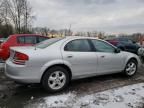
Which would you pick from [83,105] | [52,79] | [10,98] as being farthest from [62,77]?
[10,98]

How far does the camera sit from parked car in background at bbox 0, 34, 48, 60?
24.7 ft

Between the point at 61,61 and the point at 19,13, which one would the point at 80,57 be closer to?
the point at 61,61

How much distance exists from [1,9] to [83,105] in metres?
39.1

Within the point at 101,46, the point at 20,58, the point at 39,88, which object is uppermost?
the point at 101,46

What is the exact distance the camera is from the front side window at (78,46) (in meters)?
4.89

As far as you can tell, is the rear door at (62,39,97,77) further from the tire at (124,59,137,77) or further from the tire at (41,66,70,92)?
the tire at (124,59,137,77)

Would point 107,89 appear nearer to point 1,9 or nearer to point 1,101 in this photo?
point 1,101

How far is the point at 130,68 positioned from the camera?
6.23 metres

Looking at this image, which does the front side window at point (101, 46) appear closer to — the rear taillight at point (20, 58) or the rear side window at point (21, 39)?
the rear taillight at point (20, 58)

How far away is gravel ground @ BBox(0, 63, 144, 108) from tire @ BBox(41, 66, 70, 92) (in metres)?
0.19

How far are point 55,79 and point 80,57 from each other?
90 centimetres

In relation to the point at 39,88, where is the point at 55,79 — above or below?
above

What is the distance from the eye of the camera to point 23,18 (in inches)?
1544

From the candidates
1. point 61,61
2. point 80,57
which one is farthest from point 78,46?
point 61,61
